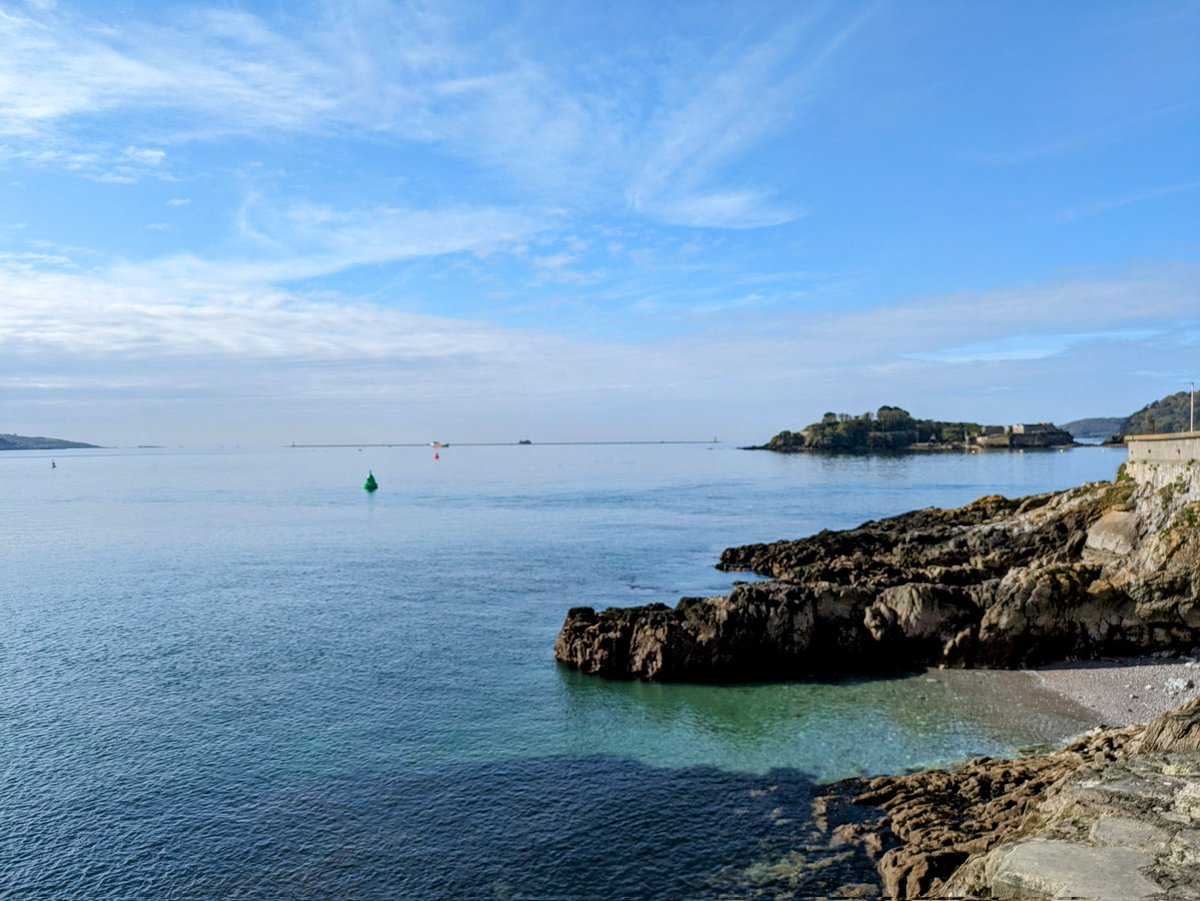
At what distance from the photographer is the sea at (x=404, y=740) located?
60.2ft

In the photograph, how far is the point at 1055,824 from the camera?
14.8m

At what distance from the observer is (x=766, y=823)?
19812 mm

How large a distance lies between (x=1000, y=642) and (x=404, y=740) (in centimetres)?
2296

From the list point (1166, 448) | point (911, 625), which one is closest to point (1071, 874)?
point (911, 625)

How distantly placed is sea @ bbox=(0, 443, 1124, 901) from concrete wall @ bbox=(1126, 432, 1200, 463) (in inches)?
754

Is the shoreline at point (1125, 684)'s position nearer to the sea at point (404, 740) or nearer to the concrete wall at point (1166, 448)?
the sea at point (404, 740)

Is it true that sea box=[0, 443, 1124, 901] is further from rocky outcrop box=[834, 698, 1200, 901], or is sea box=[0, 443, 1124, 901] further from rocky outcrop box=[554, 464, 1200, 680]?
rocky outcrop box=[834, 698, 1200, 901]

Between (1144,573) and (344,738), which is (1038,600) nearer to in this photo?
(1144,573)

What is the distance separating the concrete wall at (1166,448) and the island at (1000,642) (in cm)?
17

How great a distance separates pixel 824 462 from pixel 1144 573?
6397 inches

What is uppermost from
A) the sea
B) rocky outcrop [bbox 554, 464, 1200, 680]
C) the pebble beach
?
rocky outcrop [bbox 554, 464, 1200, 680]

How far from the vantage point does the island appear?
14.0 metres

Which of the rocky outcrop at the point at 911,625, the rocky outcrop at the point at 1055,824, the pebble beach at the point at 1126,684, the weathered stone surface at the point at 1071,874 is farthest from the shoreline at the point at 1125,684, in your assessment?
the weathered stone surface at the point at 1071,874

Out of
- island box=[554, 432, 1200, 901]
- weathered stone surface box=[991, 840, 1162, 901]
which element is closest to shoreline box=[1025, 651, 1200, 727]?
island box=[554, 432, 1200, 901]
